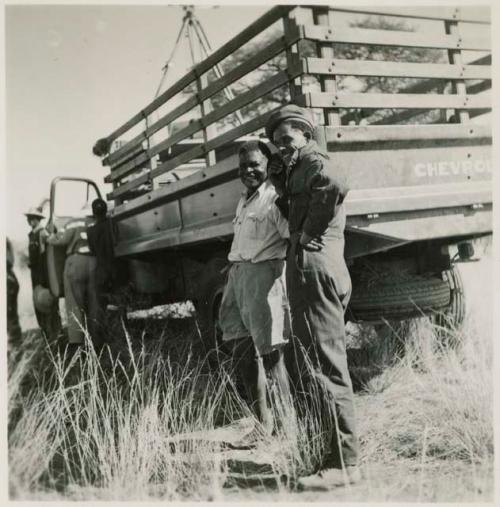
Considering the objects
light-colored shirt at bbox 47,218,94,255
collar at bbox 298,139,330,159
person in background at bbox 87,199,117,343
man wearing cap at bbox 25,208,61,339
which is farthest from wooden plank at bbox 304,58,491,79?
man wearing cap at bbox 25,208,61,339

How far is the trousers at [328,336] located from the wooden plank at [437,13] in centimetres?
142

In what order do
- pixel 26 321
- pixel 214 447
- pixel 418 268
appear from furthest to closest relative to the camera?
1. pixel 26 321
2. pixel 418 268
3. pixel 214 447

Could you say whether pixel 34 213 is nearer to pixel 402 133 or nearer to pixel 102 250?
pixel 102 250

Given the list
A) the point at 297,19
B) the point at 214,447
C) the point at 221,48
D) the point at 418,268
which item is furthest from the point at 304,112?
the point at 214,447

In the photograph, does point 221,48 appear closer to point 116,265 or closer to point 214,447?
point 214,447

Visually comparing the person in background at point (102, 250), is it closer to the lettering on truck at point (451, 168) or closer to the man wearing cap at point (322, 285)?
the man wearing cap at point (322, 285)

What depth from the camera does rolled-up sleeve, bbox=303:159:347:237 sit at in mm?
2400

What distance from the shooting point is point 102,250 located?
5.29 metres

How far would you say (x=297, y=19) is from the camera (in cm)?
286

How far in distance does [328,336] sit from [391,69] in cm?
159

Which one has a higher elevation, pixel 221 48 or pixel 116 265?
pixel 221 48

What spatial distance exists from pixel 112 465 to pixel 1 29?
2448mm

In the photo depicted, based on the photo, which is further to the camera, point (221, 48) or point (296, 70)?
point (221, 48)

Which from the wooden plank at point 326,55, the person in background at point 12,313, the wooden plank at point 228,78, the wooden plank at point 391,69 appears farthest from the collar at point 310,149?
the person in background at point 12,313
